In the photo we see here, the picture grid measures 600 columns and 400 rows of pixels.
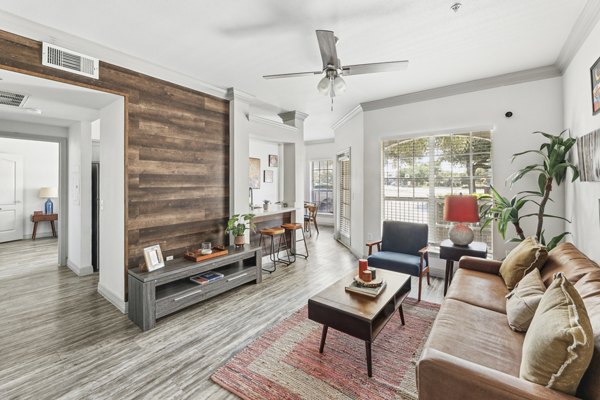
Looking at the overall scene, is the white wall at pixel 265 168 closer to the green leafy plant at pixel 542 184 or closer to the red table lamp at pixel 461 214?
the red table lamp at pixel 461 214

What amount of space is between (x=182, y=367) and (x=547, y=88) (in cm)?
501

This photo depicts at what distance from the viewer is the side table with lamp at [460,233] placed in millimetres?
3252

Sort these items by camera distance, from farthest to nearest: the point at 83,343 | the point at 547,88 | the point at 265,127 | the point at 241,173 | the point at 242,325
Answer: the point at 265,127, the point at 241,173, the point at 547,88, the point at 242,325, the point at 83,343

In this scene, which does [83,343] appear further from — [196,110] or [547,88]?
[547,88]

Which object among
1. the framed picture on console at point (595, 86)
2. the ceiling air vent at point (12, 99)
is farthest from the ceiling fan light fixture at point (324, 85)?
the ceiling air vent at point (12, 99)

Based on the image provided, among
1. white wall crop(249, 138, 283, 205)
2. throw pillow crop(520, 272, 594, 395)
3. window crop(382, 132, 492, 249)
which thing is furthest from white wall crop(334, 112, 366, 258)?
throw pillow crop(520, 272, 594, 395)

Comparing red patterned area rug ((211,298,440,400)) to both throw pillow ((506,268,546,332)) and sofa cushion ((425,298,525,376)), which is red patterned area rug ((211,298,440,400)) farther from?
throw pillow ((506,268,546,332))

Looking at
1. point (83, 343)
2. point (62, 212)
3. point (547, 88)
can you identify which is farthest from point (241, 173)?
point (547, 88)

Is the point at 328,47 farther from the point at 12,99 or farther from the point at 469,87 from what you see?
the point at 12,99

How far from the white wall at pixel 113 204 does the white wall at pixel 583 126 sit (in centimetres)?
459

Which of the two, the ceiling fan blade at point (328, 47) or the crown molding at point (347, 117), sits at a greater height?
the crown molding at point (347, 117)

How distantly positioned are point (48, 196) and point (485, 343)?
31.5ft

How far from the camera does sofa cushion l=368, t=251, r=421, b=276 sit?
314 centimetres

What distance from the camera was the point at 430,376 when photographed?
124cm
